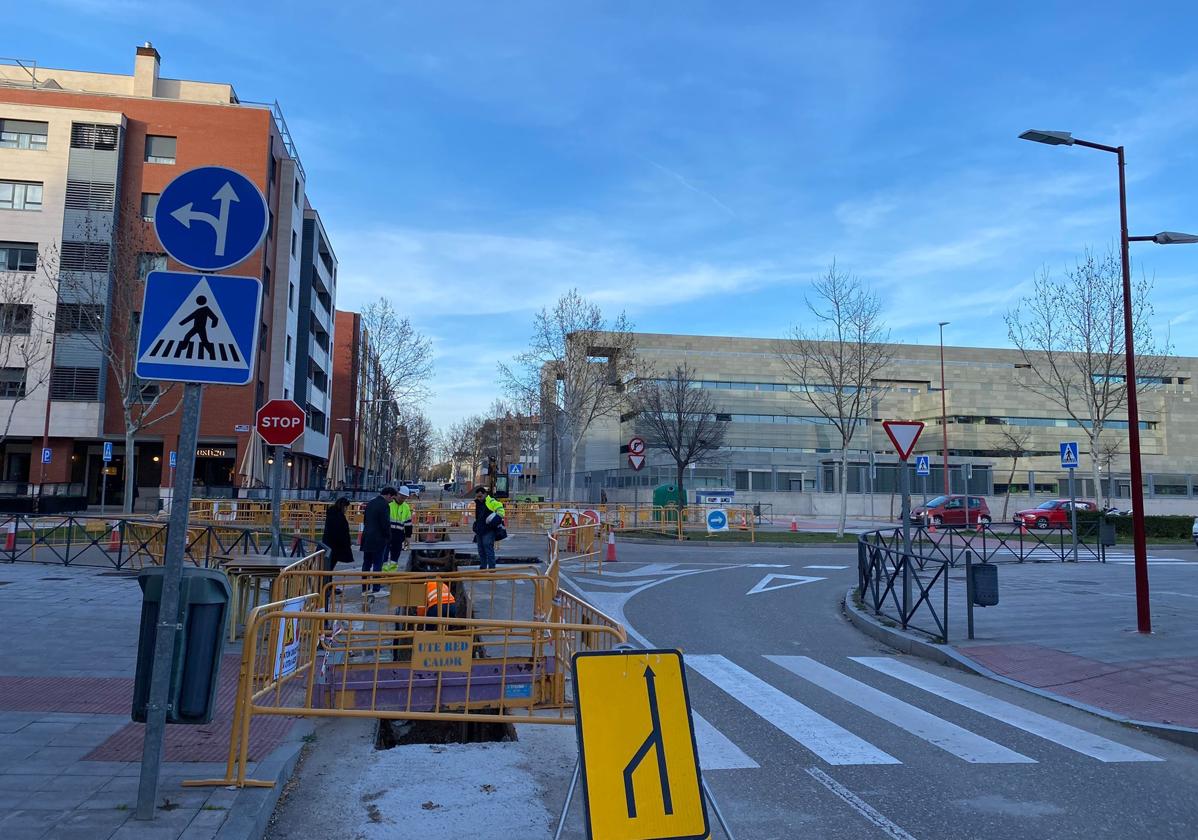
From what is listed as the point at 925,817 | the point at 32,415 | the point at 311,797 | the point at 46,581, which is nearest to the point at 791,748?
the point at 925,817

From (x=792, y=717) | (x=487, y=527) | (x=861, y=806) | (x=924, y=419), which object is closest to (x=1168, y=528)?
(x=487, y=527)

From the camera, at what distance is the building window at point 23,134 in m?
44.4

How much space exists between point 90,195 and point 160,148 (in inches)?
178

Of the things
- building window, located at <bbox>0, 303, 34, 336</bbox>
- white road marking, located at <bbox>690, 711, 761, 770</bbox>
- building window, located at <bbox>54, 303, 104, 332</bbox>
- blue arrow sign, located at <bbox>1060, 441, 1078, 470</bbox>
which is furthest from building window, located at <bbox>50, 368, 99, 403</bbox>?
white road marking, located at <bbox>690, 711, 761, 770</bbox>

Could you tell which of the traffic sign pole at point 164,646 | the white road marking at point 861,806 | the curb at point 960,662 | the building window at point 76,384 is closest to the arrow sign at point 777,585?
the curb at point 960,662

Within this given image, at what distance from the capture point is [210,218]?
15.3 ft

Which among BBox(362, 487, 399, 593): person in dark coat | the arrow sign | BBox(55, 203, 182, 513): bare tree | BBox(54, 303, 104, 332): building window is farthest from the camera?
BBox(54, 303, 104, 332): building window

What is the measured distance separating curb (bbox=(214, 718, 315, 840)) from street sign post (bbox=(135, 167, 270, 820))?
A: 1.64ft

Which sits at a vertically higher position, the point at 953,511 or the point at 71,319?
the point at 71,319

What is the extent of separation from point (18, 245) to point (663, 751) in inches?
2036

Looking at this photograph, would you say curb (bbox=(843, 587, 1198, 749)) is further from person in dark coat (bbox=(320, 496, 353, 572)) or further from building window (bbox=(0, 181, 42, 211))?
building window (bbox=(0, 181, 42, 211))

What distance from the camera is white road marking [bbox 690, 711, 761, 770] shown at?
18.8 ft

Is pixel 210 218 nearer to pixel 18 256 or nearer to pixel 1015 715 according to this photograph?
pixel 1015 715

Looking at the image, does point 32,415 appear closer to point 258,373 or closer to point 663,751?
point 258,373
